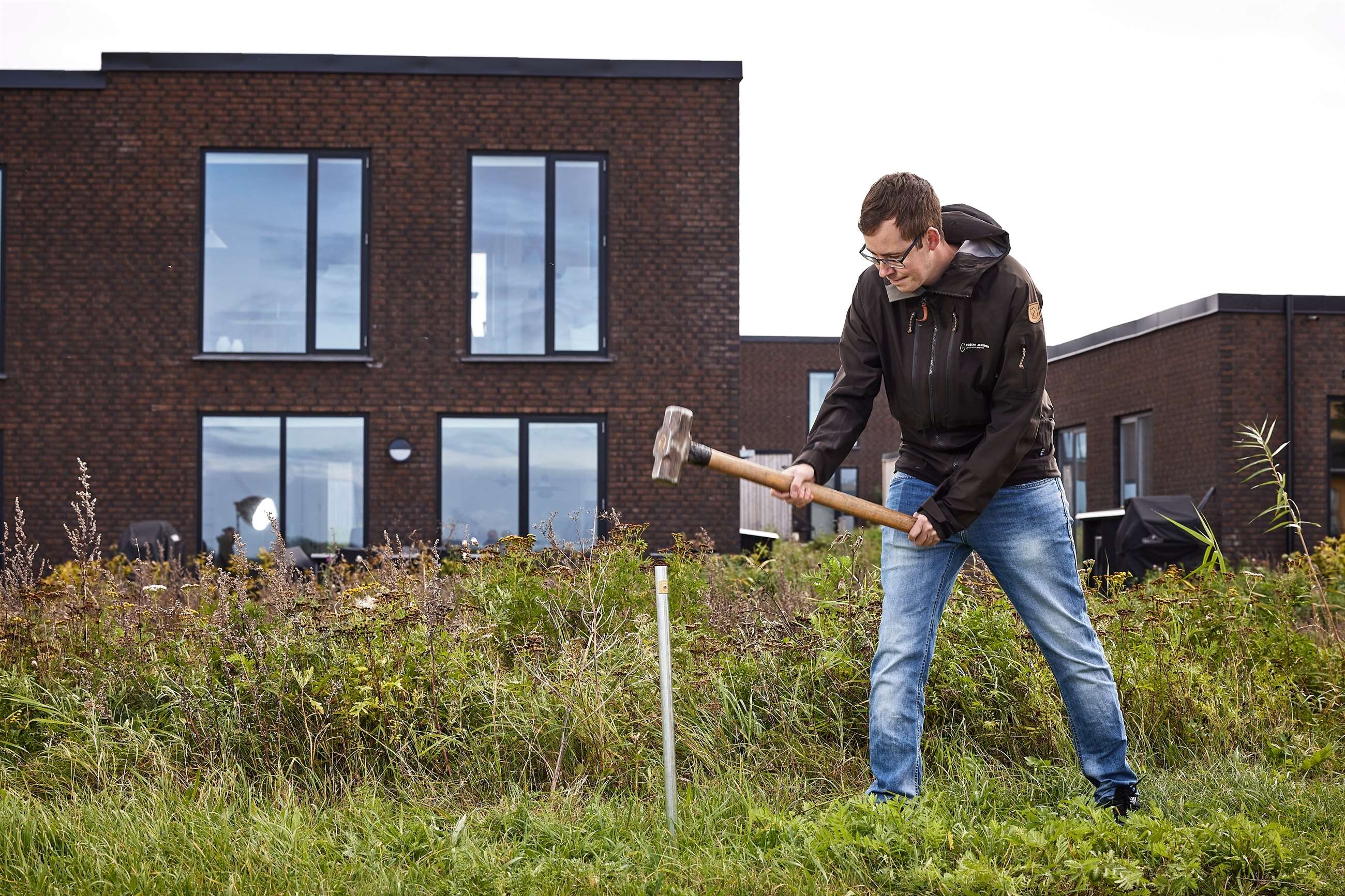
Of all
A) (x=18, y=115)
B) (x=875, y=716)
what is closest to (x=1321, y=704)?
(x=875, y=716)

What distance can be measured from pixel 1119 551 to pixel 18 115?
13.5m

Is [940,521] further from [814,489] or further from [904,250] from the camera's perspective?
[904,250]

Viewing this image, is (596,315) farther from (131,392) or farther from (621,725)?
(621,725)

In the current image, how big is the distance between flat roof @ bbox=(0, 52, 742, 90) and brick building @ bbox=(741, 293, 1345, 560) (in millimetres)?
6564

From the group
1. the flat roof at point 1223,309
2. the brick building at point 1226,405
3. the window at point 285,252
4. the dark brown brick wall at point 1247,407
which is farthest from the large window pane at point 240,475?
the dark brown brick wall at point 1247,407

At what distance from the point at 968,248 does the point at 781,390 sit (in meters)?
29.8

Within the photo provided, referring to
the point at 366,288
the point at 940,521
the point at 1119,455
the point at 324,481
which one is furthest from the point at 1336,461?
the point at 940,521

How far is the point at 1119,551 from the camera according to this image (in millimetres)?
13461

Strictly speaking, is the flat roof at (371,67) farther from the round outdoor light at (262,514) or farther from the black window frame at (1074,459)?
the black window frame at (1074,459)

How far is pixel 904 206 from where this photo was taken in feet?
11.8

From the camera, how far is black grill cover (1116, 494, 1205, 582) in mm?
13008

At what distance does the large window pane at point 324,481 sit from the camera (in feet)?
45.4

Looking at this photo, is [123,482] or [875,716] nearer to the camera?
[875,716]

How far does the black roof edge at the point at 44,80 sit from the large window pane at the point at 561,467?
6478 millimetres
